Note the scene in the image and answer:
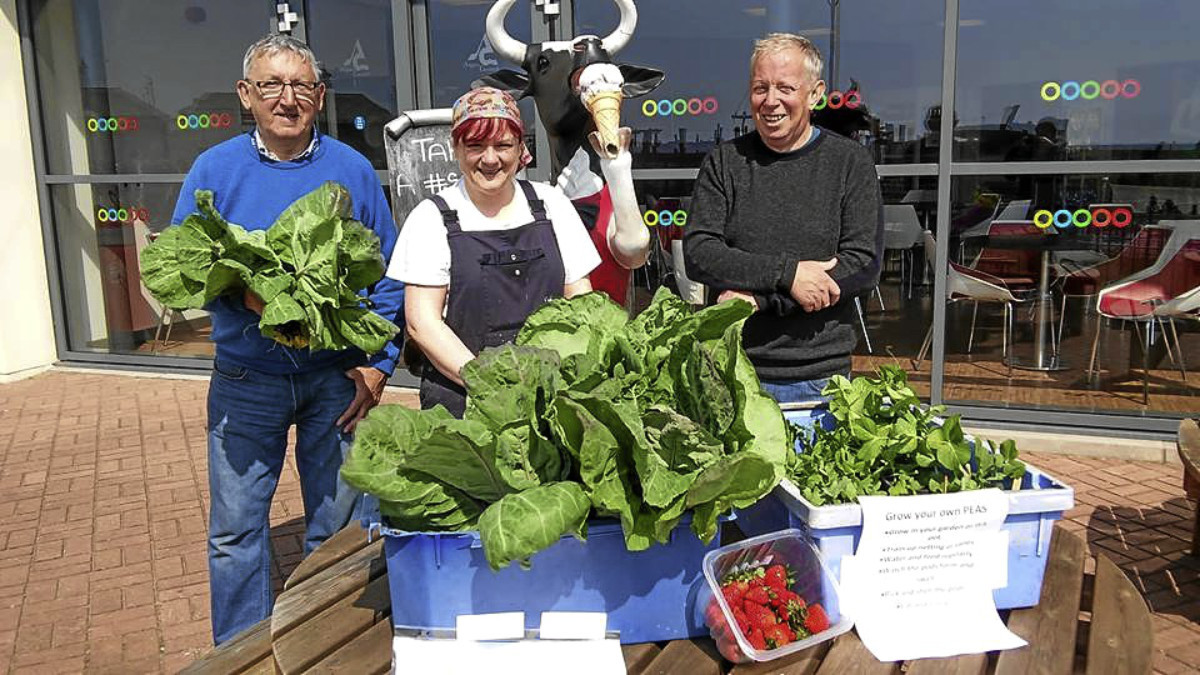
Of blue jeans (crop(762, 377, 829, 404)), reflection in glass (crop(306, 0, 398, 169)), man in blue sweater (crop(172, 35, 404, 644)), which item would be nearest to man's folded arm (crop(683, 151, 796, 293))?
blue jeans (crop(762, 377, 829, 404))

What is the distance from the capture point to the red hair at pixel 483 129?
229cm

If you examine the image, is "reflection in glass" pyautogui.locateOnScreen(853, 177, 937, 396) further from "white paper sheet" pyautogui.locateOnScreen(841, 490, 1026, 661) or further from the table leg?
"white paper sheet" pyautogui.locateOnScreen(841, 490, 1026, 661)

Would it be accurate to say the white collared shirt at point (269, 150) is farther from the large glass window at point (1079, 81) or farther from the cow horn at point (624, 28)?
the large glass window at point (1079, 81)

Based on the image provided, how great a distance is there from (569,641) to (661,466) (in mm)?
375

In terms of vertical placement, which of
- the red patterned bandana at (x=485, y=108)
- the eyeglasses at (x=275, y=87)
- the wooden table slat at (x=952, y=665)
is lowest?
the wooden table slat at (x=952, y=665)

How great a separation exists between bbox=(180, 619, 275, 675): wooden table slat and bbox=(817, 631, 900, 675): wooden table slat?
110cm

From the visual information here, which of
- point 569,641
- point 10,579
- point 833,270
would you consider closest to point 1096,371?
point 833,270

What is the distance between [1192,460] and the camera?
3.20 meters

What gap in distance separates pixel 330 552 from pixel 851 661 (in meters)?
1.28

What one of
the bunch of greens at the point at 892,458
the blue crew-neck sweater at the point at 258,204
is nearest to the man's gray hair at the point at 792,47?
the bunch of greens at the point at 892,458

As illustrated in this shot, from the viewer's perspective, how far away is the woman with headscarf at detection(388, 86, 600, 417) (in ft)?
7.69

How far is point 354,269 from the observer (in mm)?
2373

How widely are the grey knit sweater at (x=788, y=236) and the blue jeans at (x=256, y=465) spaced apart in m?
1.19

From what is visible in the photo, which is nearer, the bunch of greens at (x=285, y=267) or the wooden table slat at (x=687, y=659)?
the wooden table slat at (x=687, y=659)
